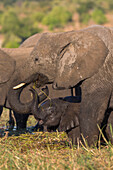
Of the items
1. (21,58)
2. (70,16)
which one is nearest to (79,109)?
(21,58)

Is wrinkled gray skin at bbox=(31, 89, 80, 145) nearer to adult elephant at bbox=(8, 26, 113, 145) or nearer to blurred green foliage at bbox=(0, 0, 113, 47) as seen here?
adult elephant at bbox=(8, 26, 113, 145)

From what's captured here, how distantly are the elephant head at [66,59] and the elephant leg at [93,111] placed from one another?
23 centimetres

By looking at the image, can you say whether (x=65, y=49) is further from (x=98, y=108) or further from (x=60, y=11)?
(x=60, y=11)

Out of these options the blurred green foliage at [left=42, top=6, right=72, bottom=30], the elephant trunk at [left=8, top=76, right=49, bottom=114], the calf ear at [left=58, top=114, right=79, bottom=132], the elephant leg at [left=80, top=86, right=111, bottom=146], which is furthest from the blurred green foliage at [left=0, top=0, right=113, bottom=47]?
the elephant leg at [left=80, top=86, right=111, bottom=146]

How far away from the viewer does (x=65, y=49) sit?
480 centimetres

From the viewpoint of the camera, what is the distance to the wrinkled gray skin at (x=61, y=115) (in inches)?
202

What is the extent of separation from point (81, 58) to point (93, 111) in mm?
613

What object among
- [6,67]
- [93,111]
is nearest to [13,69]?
[6,67]

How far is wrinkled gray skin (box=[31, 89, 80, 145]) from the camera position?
5141mm

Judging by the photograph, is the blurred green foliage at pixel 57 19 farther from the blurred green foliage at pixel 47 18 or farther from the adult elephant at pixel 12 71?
the adult elephant at pixel 12 71

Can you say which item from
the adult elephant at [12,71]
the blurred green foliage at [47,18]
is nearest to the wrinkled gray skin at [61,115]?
the adult elephant at [12,71]

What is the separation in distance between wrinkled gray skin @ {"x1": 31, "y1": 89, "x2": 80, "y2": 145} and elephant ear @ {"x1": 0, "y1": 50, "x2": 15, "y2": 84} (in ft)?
6.69

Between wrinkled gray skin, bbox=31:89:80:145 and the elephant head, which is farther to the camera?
wrinkled gray skin, bbox=31:89:80:145

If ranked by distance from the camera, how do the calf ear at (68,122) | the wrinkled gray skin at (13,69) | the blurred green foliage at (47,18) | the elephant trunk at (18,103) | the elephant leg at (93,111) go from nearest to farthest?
1. the elephant leg at (93,111)
2. the calf ear at (68,122)
3. the elephant trunk at (18,103)
4. the wrinkled gray skin at (13,69)
5. the blurred green foliage at (47,18)
